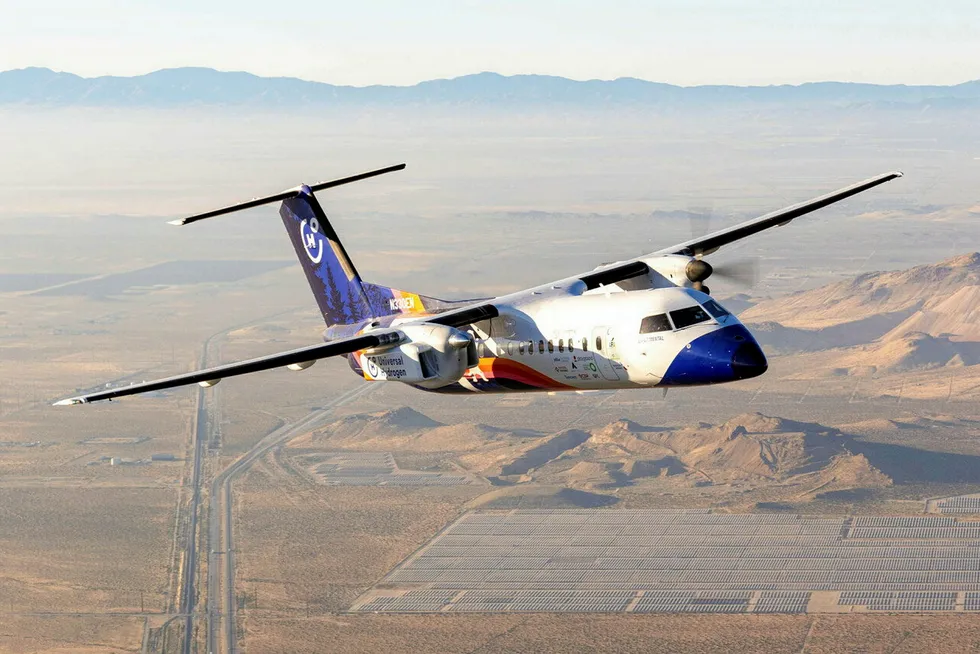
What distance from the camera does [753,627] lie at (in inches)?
5768

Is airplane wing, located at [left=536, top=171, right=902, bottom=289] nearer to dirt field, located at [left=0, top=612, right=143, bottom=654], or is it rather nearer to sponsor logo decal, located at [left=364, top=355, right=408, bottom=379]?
sponsor logo decal, located at [left=364, top=355, right=408, bottom=379]

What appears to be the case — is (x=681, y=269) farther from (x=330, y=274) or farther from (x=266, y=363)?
(x=330, y=274)

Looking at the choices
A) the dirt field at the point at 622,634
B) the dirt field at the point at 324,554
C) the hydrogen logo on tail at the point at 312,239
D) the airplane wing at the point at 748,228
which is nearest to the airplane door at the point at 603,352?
the airplane wing at the point at 748,228

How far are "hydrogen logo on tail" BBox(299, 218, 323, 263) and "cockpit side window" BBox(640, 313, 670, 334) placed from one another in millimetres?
20490

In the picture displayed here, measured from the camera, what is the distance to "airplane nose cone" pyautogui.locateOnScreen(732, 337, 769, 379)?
46906 mm

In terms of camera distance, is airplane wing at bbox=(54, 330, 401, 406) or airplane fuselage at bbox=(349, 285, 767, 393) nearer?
airplane wing at bbox=(54, 330, 401, 406)

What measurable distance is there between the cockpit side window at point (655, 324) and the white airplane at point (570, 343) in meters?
0.03

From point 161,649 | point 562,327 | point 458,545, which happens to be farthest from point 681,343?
point 458,545

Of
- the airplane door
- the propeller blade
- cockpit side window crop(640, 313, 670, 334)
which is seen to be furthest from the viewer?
the propeller blade

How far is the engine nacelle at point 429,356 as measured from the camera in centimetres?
4966

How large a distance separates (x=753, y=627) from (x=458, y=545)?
46299 mm

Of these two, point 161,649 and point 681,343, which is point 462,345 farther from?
point 161,649

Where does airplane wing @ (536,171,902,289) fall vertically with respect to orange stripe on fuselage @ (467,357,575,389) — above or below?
above

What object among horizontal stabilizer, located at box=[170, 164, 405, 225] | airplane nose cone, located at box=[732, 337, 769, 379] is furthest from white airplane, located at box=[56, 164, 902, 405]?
horizontal stabilizer, located at box=[170, 164, 405, 225]
